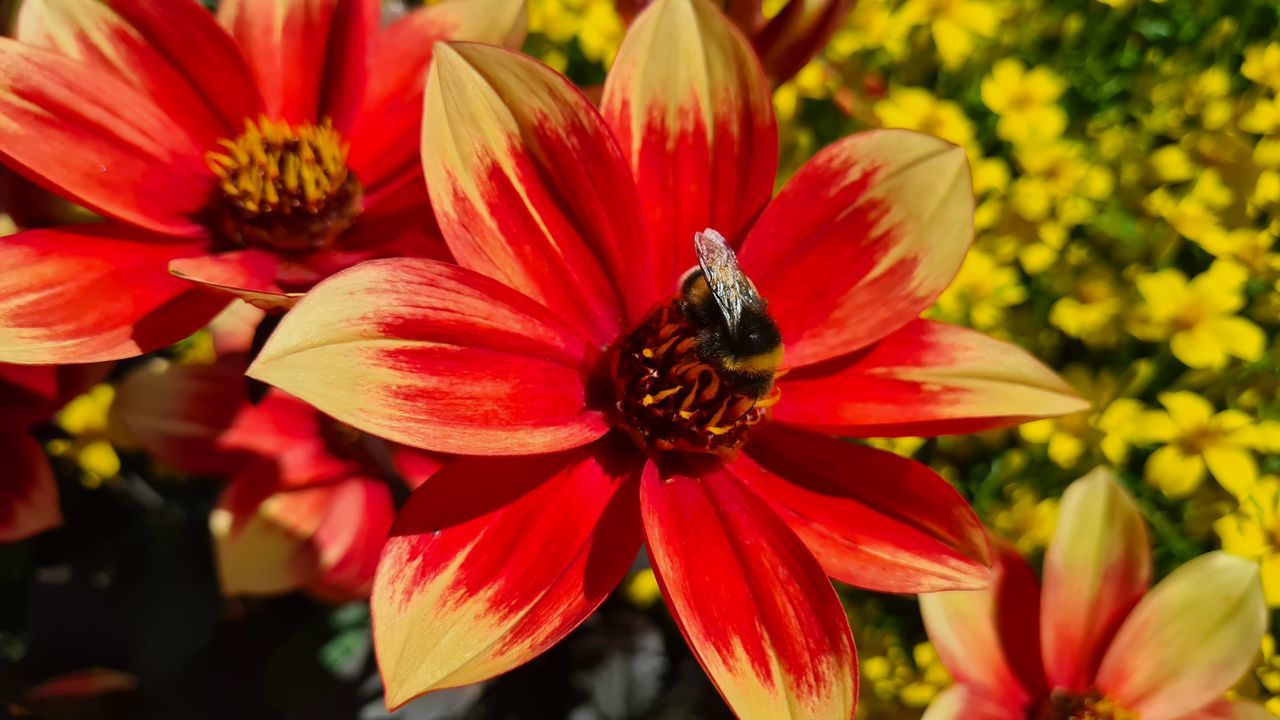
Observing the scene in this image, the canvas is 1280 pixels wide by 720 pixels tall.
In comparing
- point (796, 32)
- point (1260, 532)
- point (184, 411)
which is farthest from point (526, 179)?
point (1260, 532)

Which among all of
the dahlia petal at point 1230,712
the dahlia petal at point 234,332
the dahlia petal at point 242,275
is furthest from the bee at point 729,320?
the dahlia petal at point 1230,712

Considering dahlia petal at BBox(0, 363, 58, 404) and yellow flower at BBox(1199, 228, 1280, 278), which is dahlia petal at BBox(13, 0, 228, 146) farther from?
yellow flower at BBox(1199, 228, 1280, 278)

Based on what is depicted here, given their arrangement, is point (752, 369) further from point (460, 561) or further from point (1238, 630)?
point (1238, 630)

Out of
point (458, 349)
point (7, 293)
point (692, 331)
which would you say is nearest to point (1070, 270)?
point (692, 331)

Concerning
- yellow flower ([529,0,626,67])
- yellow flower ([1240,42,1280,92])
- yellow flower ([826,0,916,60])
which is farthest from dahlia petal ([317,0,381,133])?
yellow flower ([1240,42,1280,92])

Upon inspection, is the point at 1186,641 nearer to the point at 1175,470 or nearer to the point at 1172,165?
the point at 1175,470

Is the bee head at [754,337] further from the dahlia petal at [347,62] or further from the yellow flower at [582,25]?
the yellow flower at [582,25]
